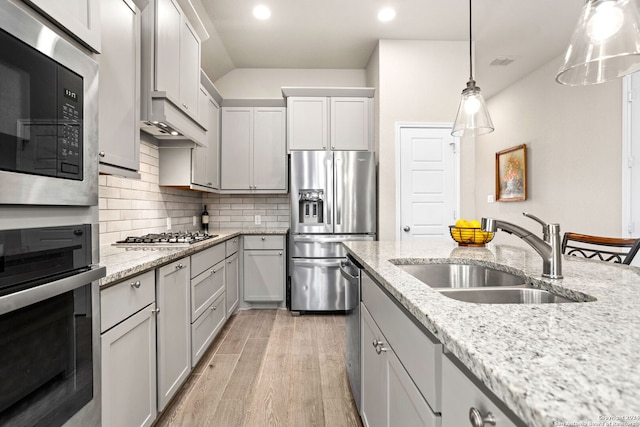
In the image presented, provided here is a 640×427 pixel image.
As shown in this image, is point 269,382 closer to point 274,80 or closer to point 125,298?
point 125,298

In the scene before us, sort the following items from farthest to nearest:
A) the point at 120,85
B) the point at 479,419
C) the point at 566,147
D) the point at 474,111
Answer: the point at 566,147 < the point at 474,111 < the point at 120,85 < the point at 479,419

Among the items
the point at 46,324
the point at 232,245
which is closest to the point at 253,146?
the point at 232,245

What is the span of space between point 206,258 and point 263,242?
1.24 metres

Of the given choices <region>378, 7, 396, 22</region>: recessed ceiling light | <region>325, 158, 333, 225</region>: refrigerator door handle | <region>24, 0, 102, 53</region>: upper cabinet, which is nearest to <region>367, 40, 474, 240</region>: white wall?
<region>378, 7, 396, 22</region>: recessed ceiling light

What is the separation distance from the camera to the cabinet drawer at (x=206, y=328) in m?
2.18

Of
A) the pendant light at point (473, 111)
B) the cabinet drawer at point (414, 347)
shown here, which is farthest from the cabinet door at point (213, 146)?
the cabinet drawer at point (414, 347)

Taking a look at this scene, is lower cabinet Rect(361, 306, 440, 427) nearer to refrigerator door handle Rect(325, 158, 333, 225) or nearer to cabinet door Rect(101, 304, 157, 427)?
cabinet door Rect(101, 304, 157, 427)

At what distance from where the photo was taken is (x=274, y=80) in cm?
431

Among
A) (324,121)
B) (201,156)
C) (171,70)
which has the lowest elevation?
(201,156)

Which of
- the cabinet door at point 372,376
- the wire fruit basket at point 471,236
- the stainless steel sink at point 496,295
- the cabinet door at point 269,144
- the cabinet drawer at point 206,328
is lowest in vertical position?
the cabinet drawer at point 206,328

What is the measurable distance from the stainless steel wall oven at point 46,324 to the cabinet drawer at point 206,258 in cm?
116

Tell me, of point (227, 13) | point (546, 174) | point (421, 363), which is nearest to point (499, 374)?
point (421, 363)

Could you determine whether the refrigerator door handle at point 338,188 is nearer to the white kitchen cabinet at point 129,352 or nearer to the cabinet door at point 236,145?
the cabinet door at point 236,145

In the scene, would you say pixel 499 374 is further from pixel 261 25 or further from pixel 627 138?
pixel 627 138
